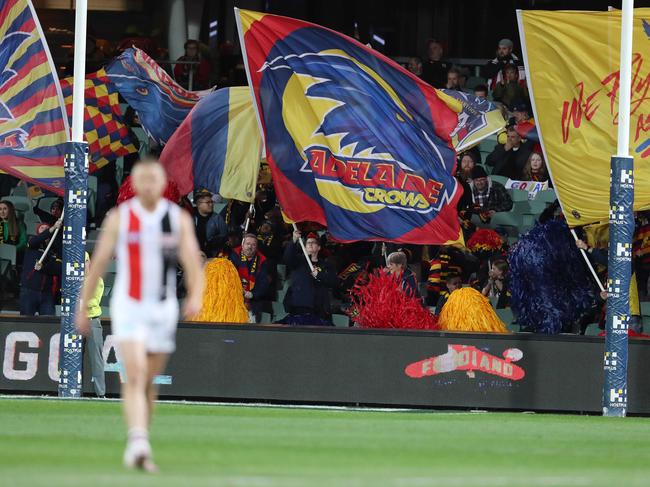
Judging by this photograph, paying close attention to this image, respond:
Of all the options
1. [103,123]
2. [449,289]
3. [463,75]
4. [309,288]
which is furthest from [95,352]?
[463,75]

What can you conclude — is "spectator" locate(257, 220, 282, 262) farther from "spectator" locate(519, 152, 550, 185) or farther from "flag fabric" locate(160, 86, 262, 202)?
"spectator" locate(519, 152, 550, 185)

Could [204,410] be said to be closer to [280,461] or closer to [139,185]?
[280,461]

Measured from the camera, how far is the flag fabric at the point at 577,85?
19.2 meters

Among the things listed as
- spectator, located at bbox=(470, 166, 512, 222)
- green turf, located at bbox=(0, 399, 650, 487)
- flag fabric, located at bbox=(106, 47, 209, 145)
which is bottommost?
green turf, located at bbox=(0, 399, 650, 487)

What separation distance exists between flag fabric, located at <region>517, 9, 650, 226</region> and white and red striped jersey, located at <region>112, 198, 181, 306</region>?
10122 millimetres

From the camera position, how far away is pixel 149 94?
2191 cm

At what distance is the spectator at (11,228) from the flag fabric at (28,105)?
1.90 m

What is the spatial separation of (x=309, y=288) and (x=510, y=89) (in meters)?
6.93

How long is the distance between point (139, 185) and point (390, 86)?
1066 cm

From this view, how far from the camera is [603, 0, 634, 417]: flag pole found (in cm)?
1781

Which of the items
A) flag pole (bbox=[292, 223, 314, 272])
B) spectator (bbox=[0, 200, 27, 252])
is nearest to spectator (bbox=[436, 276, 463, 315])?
flag pole (bbox=[292, 223, 314, 272])

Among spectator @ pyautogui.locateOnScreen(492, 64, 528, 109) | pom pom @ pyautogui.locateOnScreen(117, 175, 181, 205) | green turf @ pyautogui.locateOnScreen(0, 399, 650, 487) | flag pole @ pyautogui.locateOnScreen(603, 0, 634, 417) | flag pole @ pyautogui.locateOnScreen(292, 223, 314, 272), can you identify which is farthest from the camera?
spectator @ pyautogui.locateOnScreen(492, 64, 528, 109)

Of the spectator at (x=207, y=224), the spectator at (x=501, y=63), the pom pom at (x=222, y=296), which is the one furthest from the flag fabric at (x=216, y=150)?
the spectator at (x=501, y=63)

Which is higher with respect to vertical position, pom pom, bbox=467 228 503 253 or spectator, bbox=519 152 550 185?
Answer: spectator, bbox=519 152 550 185
